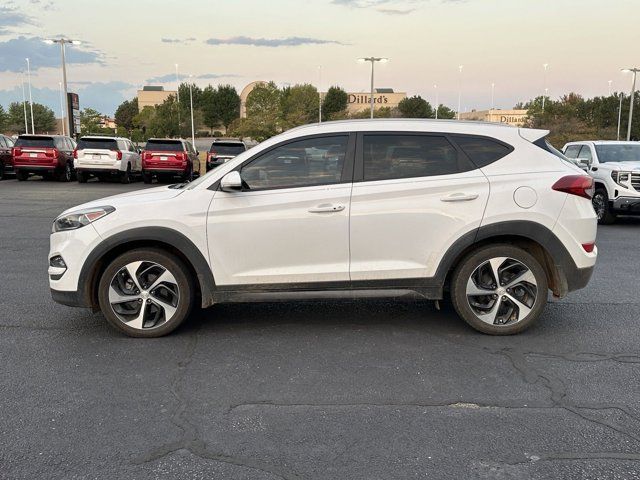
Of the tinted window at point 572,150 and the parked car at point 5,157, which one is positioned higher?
the tinted window at point 572,150

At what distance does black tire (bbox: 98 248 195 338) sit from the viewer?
15.9 feet

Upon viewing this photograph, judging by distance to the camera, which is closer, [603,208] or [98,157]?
[603,208]

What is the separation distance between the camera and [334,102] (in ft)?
298

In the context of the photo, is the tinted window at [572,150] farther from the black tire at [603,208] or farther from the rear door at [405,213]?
the rear door at [405,213]

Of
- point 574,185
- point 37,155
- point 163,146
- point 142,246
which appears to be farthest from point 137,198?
point 37,155

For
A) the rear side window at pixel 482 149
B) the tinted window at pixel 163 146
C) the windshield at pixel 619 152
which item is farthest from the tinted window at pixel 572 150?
the tinted window at pixel 163 146

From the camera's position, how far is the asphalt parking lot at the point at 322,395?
3061 millimetres

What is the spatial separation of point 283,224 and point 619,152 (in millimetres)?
11615

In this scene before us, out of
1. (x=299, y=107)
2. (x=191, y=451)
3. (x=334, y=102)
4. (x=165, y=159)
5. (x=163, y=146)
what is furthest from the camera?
(x=334, y=102)

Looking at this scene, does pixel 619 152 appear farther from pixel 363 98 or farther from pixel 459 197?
pixel 363 98

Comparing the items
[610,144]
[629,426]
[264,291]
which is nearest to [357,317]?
[264,291]

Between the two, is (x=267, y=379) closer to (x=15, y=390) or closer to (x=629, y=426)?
(x=15, y=390)

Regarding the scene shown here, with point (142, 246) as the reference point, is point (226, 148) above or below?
above

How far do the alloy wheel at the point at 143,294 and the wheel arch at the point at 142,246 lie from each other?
18 centimetres
